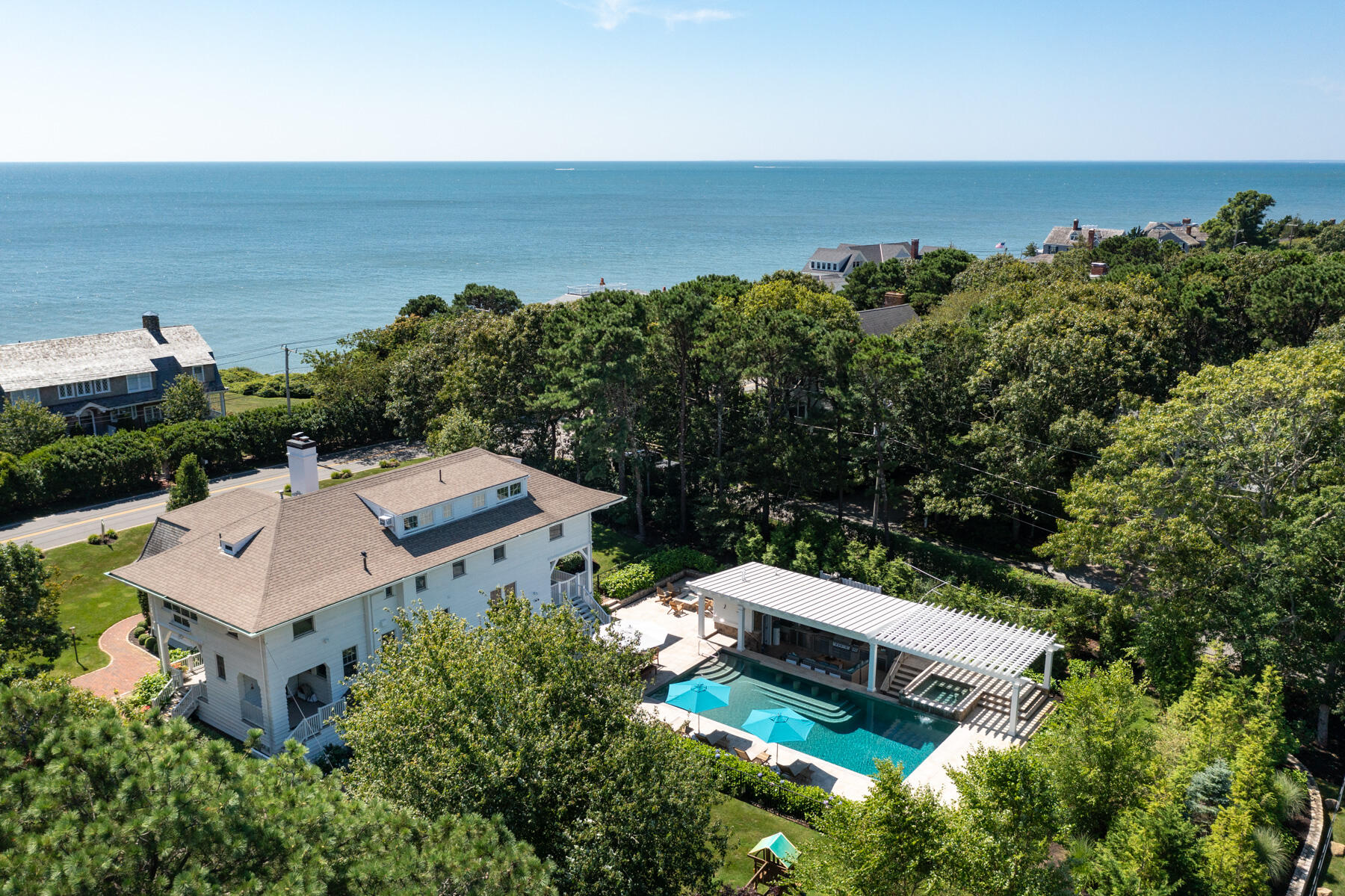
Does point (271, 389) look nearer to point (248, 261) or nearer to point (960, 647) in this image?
point (960, 647)

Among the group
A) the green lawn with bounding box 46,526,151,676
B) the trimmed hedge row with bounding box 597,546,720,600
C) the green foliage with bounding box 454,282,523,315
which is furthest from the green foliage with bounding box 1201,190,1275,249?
the green lawn with bounding box 46,526,151,676

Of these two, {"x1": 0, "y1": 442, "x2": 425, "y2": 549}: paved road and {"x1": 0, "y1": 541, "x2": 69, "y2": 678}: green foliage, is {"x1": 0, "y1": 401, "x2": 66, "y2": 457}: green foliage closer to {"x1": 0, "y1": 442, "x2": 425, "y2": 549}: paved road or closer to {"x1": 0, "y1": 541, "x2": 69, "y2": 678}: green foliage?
{"x1": 0, "y1": 442, "x2": 425, "y2": 549}: paved road

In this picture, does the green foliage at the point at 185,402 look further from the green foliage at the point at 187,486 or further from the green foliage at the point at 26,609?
the green foliage at the point at 26,609

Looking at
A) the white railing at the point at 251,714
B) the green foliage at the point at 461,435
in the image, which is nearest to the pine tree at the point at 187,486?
the green foliage at the point at 461,435

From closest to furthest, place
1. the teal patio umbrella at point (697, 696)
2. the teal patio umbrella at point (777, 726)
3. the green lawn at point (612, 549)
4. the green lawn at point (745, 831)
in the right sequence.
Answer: the green lawn at point (745, 831), the teal patio umbrella at point (777, 726), the teal patio umbrella at point (697, 696), the green lawn at point (612, 549)

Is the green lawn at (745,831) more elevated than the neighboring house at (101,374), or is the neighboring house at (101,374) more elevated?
the neighboring house at (101,374)

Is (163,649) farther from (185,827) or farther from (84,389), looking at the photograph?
(84,389)
